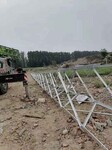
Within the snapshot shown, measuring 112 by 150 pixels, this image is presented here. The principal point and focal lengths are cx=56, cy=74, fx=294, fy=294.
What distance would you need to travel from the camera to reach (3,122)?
7645mm

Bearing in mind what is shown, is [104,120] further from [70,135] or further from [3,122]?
[3,122]

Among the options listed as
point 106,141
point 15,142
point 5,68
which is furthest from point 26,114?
point 5,68

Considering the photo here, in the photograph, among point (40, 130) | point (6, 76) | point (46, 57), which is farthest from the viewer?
point (46, 57)

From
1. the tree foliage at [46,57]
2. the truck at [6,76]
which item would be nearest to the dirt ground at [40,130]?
the truck at [6,76]

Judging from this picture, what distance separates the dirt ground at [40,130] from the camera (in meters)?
5.60

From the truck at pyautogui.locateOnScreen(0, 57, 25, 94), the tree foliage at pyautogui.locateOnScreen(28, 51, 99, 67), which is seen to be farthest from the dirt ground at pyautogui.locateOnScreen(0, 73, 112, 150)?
the tree foliage at pyautogui.locateOnScreen(28, 51, 99, 67)

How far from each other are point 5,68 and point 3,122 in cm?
651

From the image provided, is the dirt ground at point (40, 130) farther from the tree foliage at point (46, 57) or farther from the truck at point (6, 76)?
the tree foliage at point (46, 57)

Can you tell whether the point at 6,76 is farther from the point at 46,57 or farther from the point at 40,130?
the point at 46,57

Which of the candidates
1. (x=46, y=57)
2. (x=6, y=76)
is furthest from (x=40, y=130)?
(x=46, y=57)

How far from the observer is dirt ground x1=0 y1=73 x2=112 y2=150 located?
5602 mm

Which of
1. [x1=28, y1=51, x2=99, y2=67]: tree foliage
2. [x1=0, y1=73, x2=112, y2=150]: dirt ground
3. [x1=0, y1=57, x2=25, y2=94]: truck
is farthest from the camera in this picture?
[x1=28, y1=51, x2=99, y2=67]: tree foliage

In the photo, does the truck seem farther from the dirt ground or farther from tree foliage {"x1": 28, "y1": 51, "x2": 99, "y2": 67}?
tree foliage {"x1": 28, "y1": 51, "x2": 99, "y2": 67}

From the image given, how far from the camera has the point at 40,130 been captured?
659 centimetres
